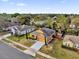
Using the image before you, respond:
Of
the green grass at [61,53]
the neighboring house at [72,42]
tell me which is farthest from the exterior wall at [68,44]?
the green grass at [61,53]

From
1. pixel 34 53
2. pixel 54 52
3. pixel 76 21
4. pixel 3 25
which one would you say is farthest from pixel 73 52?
pixel 3 25

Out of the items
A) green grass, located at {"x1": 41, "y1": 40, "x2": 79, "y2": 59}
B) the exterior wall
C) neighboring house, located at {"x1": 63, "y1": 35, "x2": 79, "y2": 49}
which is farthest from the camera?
the exterior wall

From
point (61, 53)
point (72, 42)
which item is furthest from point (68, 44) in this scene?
point (61, 53)

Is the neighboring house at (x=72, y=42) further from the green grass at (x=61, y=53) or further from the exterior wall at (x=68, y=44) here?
the green grass at (x=61, y=53)

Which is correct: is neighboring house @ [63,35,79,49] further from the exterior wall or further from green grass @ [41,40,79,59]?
green grass @ [41,40,79,59]

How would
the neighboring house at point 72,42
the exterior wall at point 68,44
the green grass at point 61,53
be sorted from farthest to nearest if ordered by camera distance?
the exterior wall at point 68,44 < the neighboring house at point 72,42 < the green grass at point 61,53

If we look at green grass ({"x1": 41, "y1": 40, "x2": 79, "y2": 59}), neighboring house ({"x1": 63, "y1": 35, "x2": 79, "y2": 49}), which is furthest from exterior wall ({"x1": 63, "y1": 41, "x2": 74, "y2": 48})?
green grass ({"x1": 41, "y1": 40, "x2": 79, "y2": 59})

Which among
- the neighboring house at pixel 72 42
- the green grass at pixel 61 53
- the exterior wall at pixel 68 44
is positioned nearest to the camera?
the green grass at pixel 61 53

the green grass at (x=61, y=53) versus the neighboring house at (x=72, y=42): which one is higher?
the neighboring house at (x=72, y=42)

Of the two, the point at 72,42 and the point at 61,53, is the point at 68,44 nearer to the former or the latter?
the point at 72,42

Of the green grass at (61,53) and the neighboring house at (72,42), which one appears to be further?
the neighboring house at (72,42)

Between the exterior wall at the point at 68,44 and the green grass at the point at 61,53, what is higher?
the exterior wall at the point at 68,44
